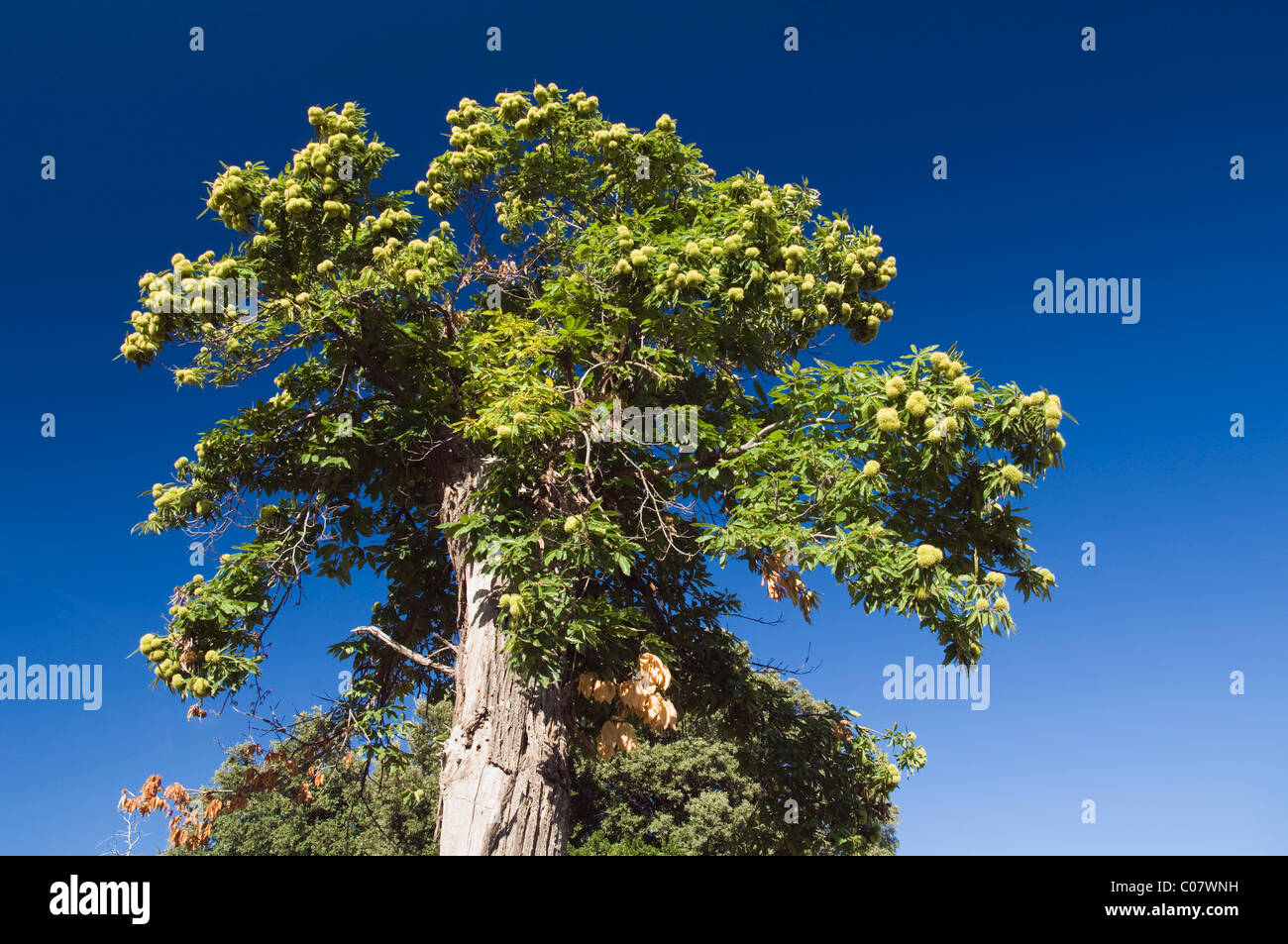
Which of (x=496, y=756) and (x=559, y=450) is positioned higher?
(x=559, y=450)

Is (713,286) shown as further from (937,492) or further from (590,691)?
(590,691)

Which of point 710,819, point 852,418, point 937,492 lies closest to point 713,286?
point 852,418

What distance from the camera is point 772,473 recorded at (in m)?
7.60

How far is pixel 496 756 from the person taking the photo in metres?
7.84

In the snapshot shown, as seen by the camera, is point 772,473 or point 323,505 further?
point 323,505

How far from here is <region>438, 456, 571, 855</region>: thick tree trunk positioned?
7656 millimetres

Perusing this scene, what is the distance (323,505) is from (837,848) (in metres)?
7.21

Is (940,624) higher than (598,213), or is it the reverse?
(598,213)

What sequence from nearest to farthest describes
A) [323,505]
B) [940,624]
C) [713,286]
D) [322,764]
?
[940,624]
[713,286]
[323,505]
[322,764]

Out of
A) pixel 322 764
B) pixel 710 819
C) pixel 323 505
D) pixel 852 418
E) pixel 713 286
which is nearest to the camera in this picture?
pixel 852 418

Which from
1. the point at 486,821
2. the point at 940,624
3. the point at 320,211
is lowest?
the point at 486,821

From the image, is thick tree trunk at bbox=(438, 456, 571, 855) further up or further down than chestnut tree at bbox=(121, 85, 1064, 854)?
further down

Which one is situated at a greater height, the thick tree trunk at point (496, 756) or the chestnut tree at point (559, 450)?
the chestnut tree at point (559, 450)

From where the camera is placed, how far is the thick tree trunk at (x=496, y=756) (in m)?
7.66
